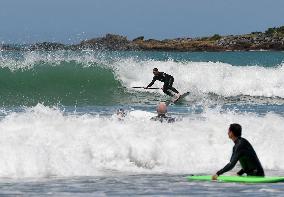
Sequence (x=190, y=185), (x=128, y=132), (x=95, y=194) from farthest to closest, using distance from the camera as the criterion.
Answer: (x=128, y=132)
(x=190, y=185)
(x=95, y=194)

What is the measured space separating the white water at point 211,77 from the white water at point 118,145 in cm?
2056

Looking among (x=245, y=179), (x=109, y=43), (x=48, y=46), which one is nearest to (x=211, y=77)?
(x=245, y=179)

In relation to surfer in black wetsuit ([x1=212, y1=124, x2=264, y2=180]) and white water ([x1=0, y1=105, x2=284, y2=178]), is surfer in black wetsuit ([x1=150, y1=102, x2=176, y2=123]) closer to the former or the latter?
white water ([x1=0, y1=105, x2=284, y2=178])

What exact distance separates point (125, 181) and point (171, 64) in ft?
99.9

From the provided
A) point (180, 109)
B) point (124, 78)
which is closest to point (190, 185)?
point (180, 109)

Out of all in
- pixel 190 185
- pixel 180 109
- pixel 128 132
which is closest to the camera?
pixel 190 185

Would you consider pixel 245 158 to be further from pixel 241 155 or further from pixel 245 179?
pixel 245 179

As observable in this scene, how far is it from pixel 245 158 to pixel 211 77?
2905 centimetres

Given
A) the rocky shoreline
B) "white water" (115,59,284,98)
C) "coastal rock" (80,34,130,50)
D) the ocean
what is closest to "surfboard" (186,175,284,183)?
the ocean

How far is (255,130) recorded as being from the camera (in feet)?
54.6

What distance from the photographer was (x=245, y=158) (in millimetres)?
11555

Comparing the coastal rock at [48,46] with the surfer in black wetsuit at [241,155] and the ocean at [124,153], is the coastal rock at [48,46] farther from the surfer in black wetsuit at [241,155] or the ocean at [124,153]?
the surfer in black wetsuit at [241,155]

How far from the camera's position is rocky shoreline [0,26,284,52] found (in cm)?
12599

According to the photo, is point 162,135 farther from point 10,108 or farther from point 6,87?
point 6,87
